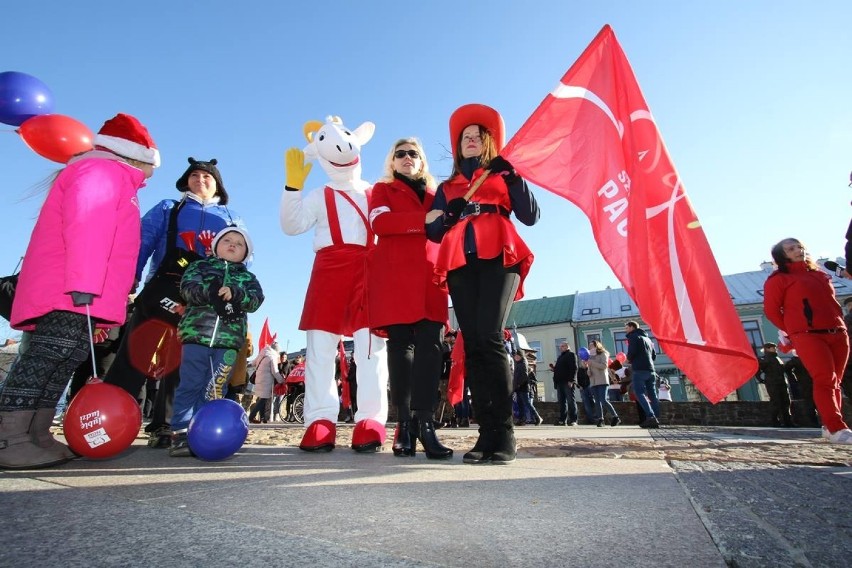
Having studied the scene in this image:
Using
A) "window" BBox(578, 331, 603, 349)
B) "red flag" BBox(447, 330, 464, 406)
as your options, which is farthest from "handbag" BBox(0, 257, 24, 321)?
"window" BBox(578, 331, 603, 349)

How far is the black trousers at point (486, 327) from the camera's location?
2740 millimetres

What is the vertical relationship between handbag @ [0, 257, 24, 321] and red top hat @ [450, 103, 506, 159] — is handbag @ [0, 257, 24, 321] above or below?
below

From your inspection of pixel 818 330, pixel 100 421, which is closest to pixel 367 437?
pixel 100 421

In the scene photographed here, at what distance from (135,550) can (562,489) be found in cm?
125

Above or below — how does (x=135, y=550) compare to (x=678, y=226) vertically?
below

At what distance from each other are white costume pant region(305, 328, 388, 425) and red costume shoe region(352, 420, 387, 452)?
0.10 meters

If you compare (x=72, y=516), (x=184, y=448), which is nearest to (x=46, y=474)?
(x=184, y=448)

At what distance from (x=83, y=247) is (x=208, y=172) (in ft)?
5.50

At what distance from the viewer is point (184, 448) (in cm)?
279

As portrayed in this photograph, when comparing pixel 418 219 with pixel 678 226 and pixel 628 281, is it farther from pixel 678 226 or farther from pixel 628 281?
pixel 678 226

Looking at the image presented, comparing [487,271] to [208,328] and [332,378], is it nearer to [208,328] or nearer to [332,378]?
[332,378]

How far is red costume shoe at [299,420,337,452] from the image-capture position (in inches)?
123

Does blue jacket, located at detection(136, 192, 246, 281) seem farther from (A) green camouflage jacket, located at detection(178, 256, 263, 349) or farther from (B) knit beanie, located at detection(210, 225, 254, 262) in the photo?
(A) green camouflage jacket, located at detection(178, 256, 263, 349)

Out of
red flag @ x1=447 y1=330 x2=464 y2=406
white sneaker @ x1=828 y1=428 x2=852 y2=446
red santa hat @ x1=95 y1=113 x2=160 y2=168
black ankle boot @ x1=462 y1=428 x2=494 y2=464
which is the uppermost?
red santa hat @ x1=95 y1=113 x2=160 y2=168
